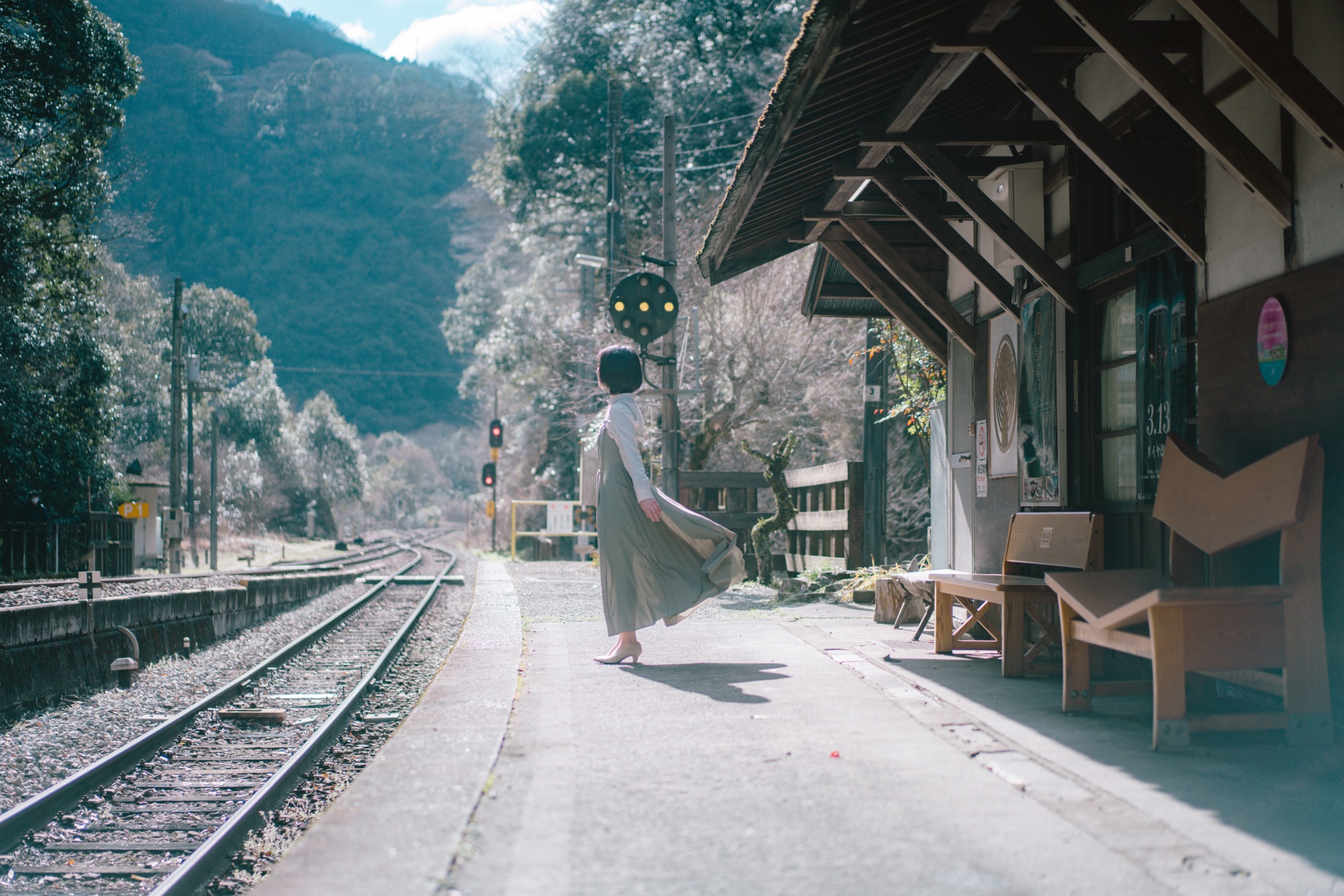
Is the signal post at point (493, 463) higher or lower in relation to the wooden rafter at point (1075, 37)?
lower

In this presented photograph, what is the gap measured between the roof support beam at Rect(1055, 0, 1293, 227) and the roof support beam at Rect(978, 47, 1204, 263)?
59 centimetres

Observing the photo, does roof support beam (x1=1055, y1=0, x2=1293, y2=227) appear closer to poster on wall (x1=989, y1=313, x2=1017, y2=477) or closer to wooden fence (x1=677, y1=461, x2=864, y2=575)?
poster on wall (x1=989, y1=313, x2=1017, y2=477)

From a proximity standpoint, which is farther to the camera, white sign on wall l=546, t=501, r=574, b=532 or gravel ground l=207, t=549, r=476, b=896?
white sign on wall l=546, t=501, r=574, b=532

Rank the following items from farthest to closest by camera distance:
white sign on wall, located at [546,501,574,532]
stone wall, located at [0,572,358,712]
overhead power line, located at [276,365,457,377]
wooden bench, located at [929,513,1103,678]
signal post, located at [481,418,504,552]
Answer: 1. overhead power line, located at [276,365,457,377]
2. signal post, located at [481,418,504,552]
3. white sign on wall, located at [546,501,574,532]
4. stone wall, located at [0,572,358,712]
5. wooden bench, located at [929,513,1103,678]

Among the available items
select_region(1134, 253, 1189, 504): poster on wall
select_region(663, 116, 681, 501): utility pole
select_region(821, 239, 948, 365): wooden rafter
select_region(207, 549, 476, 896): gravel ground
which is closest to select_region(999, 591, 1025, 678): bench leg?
select_region(1134, 253, 1189, 504): poster on wall

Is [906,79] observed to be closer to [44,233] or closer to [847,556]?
[847,556]

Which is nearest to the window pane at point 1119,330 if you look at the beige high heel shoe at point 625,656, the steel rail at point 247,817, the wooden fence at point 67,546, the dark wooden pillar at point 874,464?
the beige high heel shoe at point 625,656

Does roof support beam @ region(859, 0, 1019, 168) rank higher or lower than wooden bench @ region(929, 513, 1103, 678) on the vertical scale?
higher

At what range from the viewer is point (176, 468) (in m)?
30.6

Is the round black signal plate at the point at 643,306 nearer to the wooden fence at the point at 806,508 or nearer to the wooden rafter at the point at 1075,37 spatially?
the wooden fence at the point at 806,508

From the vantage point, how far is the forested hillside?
340ft

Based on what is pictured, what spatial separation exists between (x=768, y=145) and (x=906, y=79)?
31.4 inches

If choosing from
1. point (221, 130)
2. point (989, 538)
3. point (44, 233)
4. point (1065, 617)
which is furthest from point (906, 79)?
point (221, 130)

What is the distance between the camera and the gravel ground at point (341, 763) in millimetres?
4465
